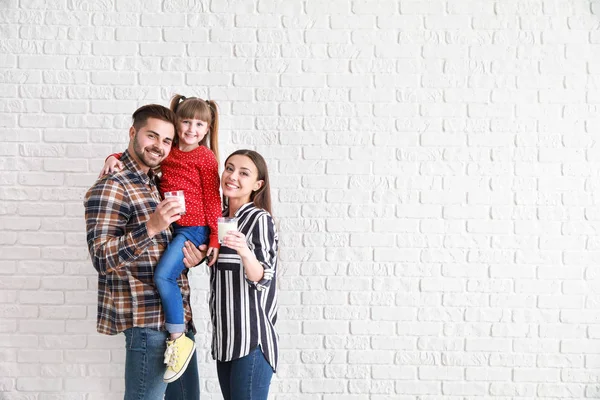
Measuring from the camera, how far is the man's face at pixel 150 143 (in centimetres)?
204

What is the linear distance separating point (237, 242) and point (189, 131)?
64 centimetres

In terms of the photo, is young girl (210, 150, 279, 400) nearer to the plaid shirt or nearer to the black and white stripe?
the black and white stripe

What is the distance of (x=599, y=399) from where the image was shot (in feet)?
9.48

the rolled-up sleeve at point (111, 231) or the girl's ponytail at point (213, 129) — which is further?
Answer: the girl's ponytail at point (213, 129)

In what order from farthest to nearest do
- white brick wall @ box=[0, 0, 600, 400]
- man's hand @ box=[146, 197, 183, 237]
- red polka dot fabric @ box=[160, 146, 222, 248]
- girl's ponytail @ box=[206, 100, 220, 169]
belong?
white brick wall @ box=[0, 0, 600, 400]
girl's ponytail @ box=[206, 100, 220, 169]
red polka dot fabric @ box=[160, 146, 222, 248]
man's hand @ box=[146, 197, 183, 237]

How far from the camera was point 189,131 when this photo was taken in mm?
2264

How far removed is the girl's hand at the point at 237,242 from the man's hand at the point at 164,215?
0.20 meters

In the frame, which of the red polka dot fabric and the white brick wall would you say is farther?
the white brick wall

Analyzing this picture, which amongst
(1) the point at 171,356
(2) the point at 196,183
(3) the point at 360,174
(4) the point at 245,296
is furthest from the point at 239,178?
(3) the point at 360,174

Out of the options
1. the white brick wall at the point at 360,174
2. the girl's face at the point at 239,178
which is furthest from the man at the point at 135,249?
the white brick wall at the point at 360,174

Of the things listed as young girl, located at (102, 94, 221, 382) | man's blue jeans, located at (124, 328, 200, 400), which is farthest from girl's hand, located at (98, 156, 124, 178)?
man's blue jeans, located at (124, 328, 200, 400)

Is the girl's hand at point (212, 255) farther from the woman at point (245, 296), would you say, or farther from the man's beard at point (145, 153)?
the man's beard at point (145, 153)

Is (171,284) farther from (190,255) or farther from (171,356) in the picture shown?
(171,356)

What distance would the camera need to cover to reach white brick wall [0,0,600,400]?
9.24 ft
